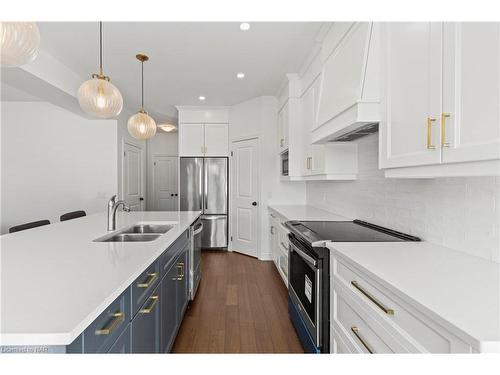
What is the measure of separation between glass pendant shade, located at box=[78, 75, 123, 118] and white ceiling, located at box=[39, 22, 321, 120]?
626 mm

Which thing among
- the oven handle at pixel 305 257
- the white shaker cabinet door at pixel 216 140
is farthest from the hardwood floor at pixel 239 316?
the white shaker cabinet door at pixel 216 140

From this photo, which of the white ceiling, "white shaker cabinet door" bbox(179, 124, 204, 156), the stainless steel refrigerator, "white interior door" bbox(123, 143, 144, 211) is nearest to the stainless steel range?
the white ceiling

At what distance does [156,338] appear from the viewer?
154 centimetres

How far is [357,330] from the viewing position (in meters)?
1.28

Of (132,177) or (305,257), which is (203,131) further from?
(305,257)

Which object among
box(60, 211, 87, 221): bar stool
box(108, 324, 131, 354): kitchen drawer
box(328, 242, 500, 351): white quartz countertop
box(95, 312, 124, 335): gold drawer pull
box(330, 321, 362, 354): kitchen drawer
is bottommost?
box(330, 321, 362, 354): kitchen drawer

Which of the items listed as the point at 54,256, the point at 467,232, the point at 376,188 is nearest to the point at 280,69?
the point at 376,188

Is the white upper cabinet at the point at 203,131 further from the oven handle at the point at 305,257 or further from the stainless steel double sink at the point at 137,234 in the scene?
the oven handle at the point at 305,257

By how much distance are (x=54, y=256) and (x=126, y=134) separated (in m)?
4.57

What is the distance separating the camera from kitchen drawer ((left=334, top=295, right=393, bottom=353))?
1113 millimetres

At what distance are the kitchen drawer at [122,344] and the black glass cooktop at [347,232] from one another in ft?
3.49

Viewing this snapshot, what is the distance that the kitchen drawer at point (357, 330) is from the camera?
1.11m

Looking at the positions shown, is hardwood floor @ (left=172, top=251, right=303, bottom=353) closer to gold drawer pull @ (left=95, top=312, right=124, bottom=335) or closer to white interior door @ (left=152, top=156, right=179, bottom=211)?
gold drawer pull @ (left=95, top=312, right=124, bottom=335)
